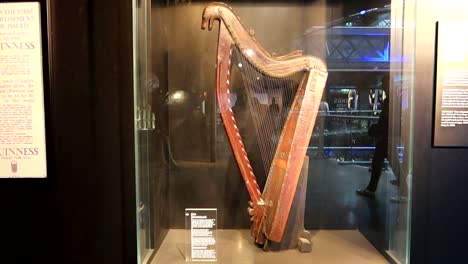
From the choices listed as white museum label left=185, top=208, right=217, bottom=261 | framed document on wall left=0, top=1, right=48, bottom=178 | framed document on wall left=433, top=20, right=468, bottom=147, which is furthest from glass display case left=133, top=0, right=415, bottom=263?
framed document on wall left=0, top=1, right=48, bottom=178

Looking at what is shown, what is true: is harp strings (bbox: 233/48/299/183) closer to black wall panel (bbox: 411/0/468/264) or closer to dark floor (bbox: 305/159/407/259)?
dark floor (bbox: 305/159/407/259)

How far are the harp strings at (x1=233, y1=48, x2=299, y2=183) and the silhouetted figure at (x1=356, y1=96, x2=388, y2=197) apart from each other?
0.52 m

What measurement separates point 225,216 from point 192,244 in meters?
0.31

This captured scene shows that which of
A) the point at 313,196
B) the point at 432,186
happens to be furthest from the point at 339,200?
the point at 432,186

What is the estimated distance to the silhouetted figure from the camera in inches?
71.5

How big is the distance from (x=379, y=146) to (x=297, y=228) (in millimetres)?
595

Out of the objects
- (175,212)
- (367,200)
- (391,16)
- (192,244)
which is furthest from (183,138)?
(391,16)

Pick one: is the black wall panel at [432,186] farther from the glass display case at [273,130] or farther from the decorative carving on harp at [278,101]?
the decorative carving on harp at [278,101]

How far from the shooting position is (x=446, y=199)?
1.53 meters

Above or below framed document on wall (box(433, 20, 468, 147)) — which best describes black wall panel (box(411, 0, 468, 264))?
below

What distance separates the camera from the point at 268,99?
1.66 m

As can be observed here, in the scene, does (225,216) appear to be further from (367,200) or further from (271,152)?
(367,200)

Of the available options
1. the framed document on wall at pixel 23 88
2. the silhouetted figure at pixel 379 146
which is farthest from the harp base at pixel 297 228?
the framed document on wall at pixel 23 88

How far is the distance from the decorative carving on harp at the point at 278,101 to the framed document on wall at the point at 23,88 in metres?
0.68
